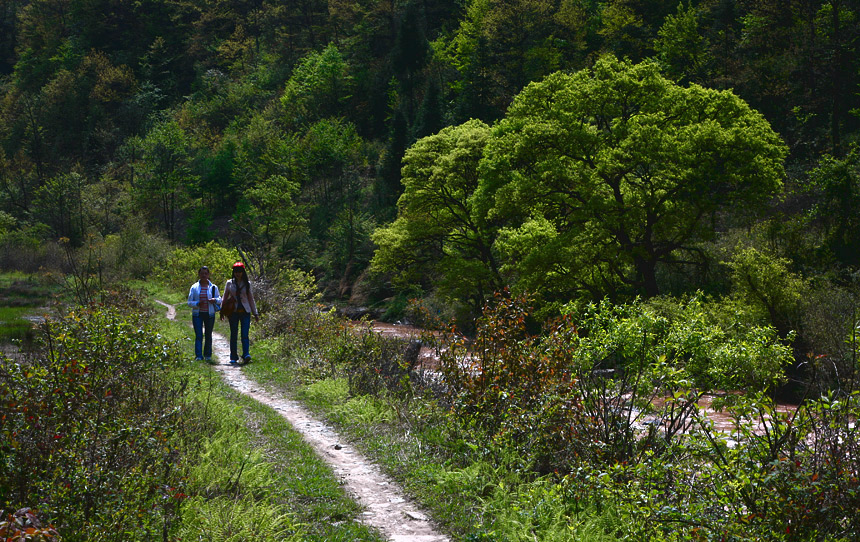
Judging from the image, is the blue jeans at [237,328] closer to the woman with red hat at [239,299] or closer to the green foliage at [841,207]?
the woman with red hat at [239,299]

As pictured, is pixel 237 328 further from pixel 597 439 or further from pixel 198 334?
pixel 597 439

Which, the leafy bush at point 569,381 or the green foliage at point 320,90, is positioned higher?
the green foliage at point 320,90

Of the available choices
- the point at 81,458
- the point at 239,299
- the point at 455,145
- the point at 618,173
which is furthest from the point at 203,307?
the point at 455,145

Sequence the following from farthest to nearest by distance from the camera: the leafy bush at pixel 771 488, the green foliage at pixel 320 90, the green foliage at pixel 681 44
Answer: the green foliage at pixel 320 90
the green foliage at pixel 681 44
the leafy bush at pixel 771 488

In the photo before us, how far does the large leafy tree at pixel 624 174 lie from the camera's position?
22219mm

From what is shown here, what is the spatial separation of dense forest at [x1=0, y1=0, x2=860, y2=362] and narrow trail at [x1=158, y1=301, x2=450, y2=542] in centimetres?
1149

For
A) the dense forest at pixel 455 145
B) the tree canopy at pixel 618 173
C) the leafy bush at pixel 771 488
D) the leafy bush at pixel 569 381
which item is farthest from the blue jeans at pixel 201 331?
the tree canopy at pixel 618 173

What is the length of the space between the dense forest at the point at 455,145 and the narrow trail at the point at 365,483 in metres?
11.5

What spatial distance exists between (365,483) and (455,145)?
2718 centimetres

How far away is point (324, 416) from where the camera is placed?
28.8 feet

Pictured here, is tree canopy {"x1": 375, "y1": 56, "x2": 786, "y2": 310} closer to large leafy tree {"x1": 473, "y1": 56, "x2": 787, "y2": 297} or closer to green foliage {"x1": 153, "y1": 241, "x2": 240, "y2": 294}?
large leafy tree {"x1": 473, "y1": 56, "x2": 787, "y2": 297}

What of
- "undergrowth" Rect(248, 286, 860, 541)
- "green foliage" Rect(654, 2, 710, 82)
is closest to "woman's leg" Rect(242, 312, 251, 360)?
"undergrowth" Rect(248, 286, 860, 541)

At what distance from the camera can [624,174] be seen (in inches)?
930

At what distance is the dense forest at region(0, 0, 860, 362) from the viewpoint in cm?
2258
